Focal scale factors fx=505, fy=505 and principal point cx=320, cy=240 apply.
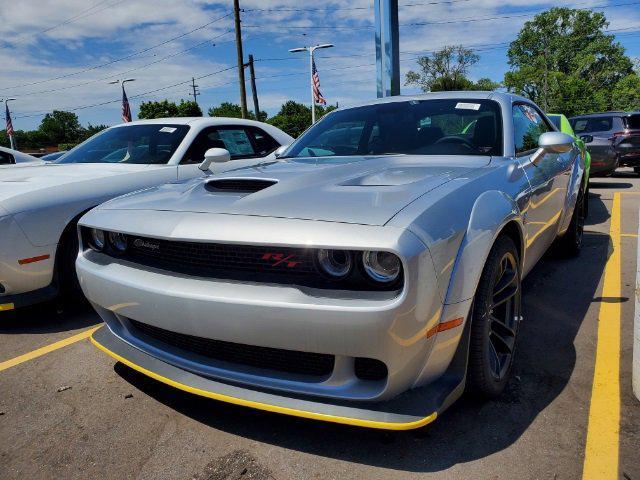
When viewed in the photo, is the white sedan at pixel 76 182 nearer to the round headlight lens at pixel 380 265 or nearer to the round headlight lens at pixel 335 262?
the round headlight lens at pixel 335 262

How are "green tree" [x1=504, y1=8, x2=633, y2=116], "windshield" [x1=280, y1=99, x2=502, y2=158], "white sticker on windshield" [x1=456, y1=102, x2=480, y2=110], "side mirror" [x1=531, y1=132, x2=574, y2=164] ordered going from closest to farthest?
1. "side mirror" [x1=531, y1=132, x2=574, y2=164]
2. "windshield" [x1=280, y1=99, x2=502, y2=158]
3. "white sticker on windshield" [x1=456, y1=102, x2=480, y2=110]
4. "green tree" [x1=504, y1=8, x2=633, y2=116]

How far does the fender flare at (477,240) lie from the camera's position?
1.81m

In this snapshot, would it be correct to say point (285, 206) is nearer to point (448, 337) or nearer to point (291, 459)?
point (448, 337)

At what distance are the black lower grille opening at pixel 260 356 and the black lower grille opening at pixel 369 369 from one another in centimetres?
10

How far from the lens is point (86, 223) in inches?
94.5

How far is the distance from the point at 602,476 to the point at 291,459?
3.62 ft

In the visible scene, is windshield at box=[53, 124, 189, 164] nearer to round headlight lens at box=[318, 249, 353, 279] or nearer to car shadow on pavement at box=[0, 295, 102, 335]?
car shadow on pavement at box=[0, 295, 102, 335]

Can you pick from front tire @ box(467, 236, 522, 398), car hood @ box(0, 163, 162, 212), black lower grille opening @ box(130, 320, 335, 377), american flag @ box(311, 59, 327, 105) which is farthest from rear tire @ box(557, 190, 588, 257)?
american flag @ box(311, 59, 327, 105)

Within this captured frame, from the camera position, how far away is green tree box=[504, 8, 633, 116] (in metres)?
73.7

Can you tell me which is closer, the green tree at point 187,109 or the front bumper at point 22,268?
the front bumper at point 22,268

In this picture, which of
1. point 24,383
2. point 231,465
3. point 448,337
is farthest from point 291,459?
point 24,383

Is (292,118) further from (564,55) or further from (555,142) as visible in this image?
(555,142)

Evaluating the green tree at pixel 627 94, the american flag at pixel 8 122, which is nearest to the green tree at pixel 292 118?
the american flag at pixel 8 122

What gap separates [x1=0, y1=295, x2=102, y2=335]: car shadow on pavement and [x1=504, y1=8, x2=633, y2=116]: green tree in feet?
244
